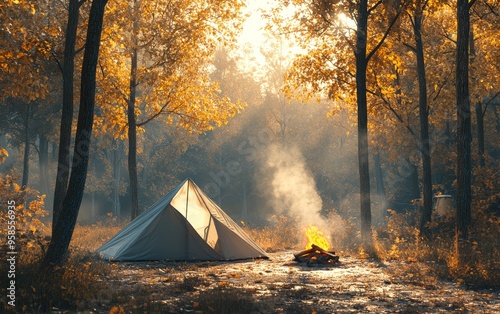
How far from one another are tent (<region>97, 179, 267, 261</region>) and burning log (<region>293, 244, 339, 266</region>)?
1.41 m

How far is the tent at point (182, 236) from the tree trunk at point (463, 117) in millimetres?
5746

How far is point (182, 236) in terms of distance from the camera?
17.7 m

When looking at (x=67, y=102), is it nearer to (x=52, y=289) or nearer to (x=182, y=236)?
(x=182, y=236)

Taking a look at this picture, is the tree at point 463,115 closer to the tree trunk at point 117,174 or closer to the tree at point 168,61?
the tree at point 168,61

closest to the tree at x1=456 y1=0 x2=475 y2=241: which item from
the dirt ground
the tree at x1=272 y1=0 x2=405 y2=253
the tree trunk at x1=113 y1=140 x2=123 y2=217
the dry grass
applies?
the dirt ground

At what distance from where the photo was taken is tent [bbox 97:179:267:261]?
17.3m

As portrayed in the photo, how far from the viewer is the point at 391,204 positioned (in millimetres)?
55062

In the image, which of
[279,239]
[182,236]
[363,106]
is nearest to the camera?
[182,236]

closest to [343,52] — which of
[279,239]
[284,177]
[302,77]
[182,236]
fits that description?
[302,77]

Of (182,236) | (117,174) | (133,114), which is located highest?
(117,174)

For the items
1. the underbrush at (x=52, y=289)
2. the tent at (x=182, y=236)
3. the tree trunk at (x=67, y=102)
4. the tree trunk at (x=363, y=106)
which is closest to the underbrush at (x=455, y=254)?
A: the tree trunk at (x=363, y=106)

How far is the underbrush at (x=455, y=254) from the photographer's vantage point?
42.8ft

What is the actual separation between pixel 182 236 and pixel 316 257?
3.76m

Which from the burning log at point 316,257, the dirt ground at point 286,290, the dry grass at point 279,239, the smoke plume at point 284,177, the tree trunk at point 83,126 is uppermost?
the smoke plume at point 284,177
